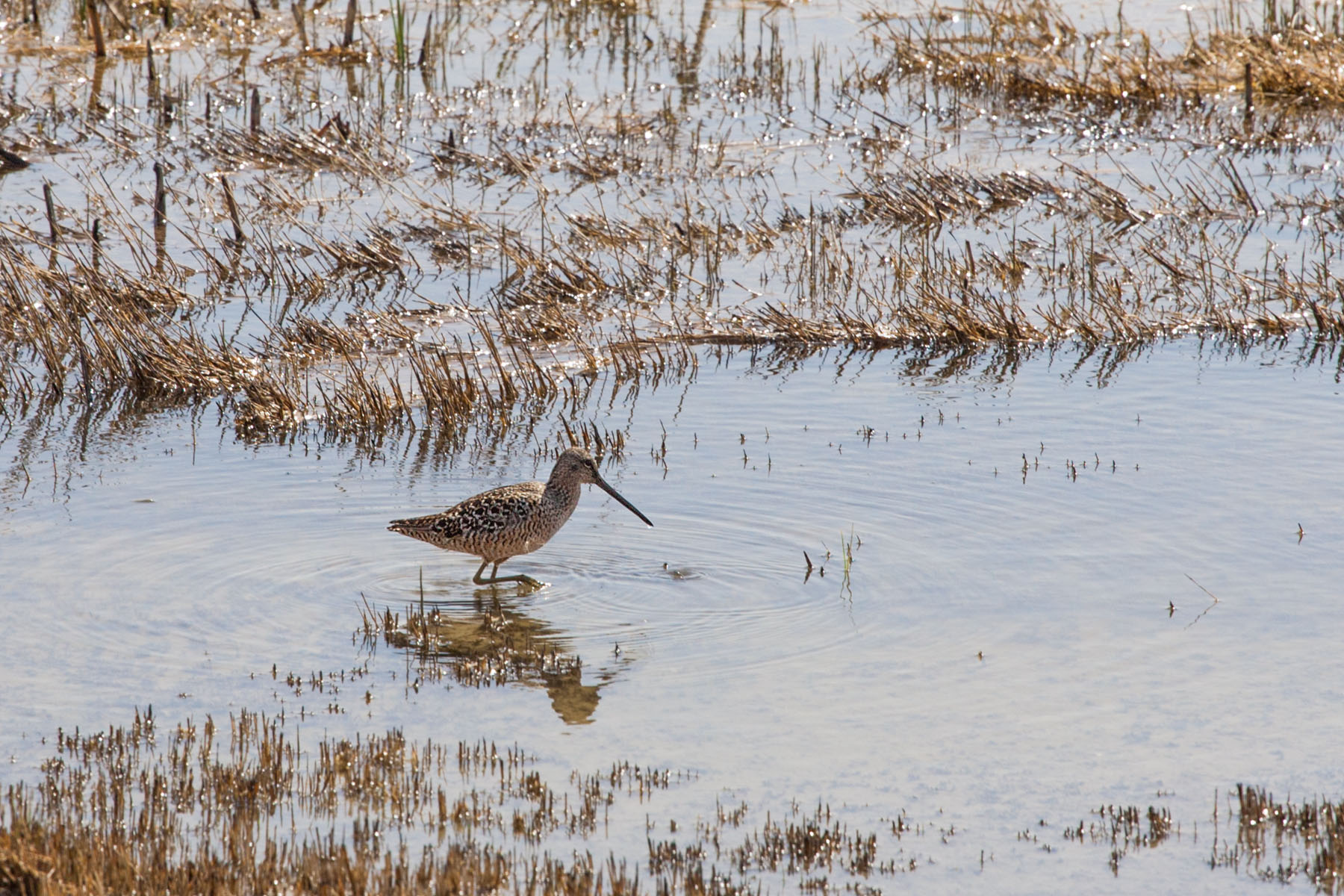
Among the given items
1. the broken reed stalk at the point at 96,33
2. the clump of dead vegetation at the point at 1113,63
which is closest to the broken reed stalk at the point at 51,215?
the broken reed stalk at the point at 96,33

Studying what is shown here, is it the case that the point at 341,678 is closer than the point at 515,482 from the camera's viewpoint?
Yes

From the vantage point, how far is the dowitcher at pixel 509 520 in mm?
8523

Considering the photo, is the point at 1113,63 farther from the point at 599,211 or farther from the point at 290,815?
the point at 290,815

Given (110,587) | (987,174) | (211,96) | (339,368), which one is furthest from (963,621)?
(211,96)

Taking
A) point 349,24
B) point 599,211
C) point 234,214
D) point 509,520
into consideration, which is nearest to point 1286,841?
point 509,520

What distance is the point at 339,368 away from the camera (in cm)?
1210

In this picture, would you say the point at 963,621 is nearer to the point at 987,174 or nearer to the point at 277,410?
the point at 277,410

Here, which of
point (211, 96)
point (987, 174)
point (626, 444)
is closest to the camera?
point (626, 444)

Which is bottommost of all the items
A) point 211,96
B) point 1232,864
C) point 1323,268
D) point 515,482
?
point 1232,864

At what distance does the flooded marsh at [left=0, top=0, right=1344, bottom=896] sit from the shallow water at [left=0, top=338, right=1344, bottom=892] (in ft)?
0.11

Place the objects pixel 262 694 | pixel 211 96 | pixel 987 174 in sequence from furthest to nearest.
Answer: pixel 211 96 → pixel 987 174 → pixel 262 694

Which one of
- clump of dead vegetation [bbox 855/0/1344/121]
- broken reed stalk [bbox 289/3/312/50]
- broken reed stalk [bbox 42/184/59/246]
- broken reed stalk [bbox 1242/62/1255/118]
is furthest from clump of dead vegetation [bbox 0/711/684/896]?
broken reed stalk [bbox 289/3/312/50]

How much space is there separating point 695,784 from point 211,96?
15.8 meters

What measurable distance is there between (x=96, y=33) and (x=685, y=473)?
1466 cm
